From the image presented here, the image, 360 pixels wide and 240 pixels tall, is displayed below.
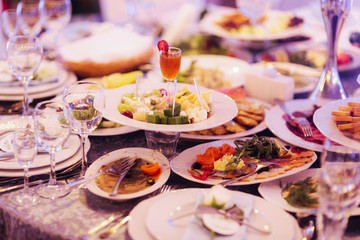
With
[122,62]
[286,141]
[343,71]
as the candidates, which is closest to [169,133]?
[286,141]

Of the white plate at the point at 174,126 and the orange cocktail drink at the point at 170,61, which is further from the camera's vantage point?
the orange cocktail drink at the point at 170,61

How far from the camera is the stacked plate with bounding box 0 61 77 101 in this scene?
76.6 inches

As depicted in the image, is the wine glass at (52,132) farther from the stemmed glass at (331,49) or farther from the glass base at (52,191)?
the stemmed glass at (331,49)

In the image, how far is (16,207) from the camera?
121cm

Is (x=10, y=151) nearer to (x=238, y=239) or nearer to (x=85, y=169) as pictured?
(x=85, y=169)

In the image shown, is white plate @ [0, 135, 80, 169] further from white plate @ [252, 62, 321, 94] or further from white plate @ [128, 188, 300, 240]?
white plate @ [252, 62, 321, 94]

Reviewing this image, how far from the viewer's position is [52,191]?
1.27 m

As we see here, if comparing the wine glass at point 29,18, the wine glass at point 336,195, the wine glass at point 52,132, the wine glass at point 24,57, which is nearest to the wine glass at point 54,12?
the wine glass at point 29,18

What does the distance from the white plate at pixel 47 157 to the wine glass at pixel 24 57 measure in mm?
392

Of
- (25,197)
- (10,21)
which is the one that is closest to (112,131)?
(25,197)

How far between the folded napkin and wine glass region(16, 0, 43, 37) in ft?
5.34

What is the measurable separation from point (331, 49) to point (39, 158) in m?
1.28

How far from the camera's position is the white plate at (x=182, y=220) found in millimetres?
1026

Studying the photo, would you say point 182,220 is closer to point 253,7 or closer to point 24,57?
point 24,57
